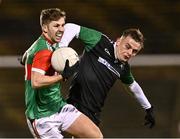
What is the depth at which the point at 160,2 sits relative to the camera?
8672 mm

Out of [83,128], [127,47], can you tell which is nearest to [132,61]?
[127,47]

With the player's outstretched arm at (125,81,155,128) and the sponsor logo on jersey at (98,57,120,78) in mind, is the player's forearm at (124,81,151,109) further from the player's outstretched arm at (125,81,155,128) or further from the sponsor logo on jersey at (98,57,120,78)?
the sponsor logo on jersey at (98,57,120,78)

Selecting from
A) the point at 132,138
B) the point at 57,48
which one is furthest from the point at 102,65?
the point at 132,138

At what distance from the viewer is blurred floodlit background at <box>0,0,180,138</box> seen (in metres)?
8.47

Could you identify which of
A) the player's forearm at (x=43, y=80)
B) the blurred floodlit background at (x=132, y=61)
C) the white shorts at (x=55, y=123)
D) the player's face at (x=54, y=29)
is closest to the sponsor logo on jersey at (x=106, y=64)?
the white shorts at (x=55, y=123)

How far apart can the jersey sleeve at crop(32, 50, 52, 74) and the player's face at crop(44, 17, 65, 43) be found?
124 millimetres

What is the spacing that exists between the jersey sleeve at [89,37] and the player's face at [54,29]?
40cm

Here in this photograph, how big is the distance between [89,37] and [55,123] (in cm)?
72

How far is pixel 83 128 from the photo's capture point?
5.49 metres

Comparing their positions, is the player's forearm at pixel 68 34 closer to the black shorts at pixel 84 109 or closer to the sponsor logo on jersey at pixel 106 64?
the sponsor logo on jersey at pixel 106 64

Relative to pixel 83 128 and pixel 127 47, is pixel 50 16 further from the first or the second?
pixel 83 128

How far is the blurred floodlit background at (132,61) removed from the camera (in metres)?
8.47

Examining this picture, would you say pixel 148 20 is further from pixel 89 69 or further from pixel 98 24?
pixel 89 69

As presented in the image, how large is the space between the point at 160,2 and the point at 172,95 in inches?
42.1
